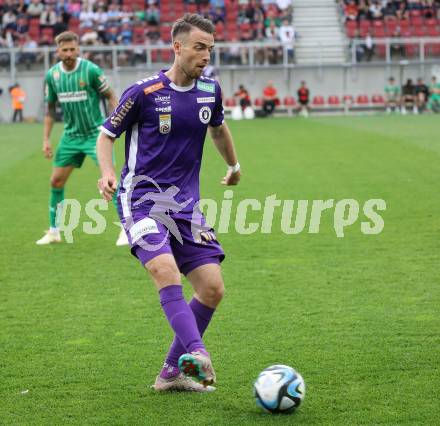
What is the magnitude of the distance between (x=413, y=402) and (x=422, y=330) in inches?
65.8

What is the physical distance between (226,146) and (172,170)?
0.61 meters

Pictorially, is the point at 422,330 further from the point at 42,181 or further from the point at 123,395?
the point at 42,181

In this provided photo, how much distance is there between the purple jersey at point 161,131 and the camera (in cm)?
552

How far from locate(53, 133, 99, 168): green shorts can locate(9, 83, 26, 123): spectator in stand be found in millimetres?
26920

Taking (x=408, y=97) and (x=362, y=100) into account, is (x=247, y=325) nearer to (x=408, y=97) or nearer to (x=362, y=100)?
(x=408, y=97)

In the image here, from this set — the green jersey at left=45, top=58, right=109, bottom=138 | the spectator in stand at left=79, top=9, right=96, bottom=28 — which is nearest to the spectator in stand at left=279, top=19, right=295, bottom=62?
the spectator in stand at left=79, top=9, right=96, bottom=28

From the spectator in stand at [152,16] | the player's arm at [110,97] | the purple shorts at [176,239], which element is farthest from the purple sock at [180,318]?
the spectator in stand at [152,16]

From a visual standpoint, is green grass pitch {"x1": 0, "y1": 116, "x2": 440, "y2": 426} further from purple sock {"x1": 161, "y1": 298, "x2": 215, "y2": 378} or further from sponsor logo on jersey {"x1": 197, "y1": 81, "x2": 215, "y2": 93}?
sponsor logo on jersey {"x1": 197, "y1": 81, "x2": 215, "y2": 93}

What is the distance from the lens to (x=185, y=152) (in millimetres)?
5629

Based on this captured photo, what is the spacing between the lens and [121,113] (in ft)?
18.2

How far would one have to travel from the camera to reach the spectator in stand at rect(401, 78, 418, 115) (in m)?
37.9

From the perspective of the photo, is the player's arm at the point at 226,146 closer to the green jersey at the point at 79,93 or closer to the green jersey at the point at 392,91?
the green jersey at the point at 79,93

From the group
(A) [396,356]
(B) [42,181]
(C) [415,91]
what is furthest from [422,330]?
(C) [415,91]

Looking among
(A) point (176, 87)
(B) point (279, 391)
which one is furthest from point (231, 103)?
(B) point (279, 391)
